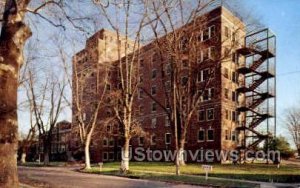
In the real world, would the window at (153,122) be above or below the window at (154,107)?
below

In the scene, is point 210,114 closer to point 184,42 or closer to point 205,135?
point 205,135

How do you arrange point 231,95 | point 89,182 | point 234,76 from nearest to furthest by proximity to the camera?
point 89,182 < point 231,95 < point 234,76

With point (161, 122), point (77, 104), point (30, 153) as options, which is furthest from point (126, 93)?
point (30, 153)

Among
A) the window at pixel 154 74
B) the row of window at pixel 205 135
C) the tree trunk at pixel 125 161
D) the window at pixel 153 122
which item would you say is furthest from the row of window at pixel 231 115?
the tree trunk at pixel 125 161

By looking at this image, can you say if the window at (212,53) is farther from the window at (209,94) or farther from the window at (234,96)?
the window at (234,96)

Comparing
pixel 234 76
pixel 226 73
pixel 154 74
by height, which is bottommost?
pixel 234 76

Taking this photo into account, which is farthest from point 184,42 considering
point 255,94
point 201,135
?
point 201,135

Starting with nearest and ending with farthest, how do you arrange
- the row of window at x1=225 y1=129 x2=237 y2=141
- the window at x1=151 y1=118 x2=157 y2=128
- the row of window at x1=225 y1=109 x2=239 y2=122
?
the row of window at x1=225 y1=129 x2=237 y2=141 < the row of window at x1=225 y1=109 x2=239 y2=122 < the window at x1=151 y1=118 x2=157 y2=128

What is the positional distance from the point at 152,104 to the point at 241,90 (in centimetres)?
1758

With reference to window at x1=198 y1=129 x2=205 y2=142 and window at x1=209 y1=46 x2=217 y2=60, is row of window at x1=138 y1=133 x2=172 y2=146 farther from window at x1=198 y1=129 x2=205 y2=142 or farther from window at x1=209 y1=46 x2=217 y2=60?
window at x1=209 y1=46 x2=217 y2=60

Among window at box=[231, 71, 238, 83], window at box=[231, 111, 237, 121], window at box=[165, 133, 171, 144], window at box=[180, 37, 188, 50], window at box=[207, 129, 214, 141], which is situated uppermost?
window at box=[180, 37, 188, 50]

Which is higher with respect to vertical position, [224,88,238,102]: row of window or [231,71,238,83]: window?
[231,71,238,83]: window

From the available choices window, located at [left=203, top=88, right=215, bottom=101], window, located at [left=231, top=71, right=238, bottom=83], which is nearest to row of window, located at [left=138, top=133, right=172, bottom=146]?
window, located at [left=203, top=88, right=215, bottom=101]

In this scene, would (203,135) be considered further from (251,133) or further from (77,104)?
(77,104)
